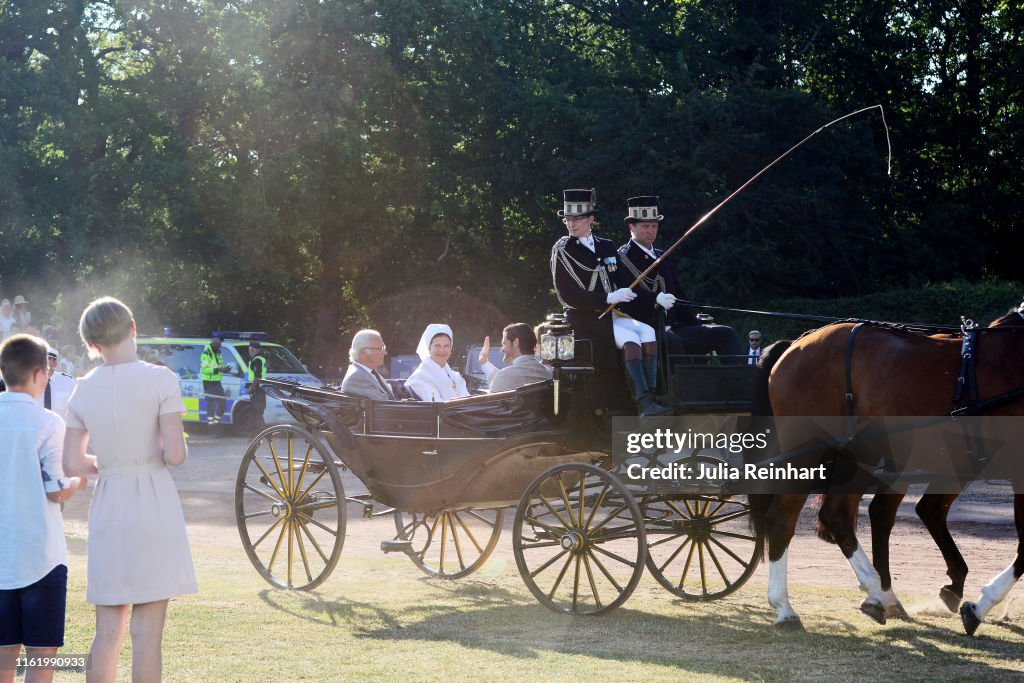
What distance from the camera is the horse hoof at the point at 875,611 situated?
741 centimetres

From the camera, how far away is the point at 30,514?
4816mm

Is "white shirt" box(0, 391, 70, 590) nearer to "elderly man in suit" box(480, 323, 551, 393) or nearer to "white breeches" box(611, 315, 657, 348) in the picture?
"white breeches" box(611, 315, 657, 348)

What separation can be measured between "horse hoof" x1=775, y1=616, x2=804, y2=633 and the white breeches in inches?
77.0

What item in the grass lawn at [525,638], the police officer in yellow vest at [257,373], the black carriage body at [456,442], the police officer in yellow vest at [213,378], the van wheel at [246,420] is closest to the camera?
the grass lawn at [525,638]

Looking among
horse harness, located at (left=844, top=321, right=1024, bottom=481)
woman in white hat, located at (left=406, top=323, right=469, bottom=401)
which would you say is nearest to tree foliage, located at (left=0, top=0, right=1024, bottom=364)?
woman in white hat, located at (left=406, top=323, right=469, bottom=401)

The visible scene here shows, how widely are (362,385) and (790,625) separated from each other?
370 cm

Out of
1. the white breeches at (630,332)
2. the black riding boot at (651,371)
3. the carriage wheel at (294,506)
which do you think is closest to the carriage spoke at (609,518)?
the black riding boot at (651,371)

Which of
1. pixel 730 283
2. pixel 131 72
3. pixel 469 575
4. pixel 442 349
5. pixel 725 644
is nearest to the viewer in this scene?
pixel 725 644

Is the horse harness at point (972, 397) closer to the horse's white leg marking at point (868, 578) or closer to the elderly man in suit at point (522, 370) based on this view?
the horse's white leg marking at point (868, 578)

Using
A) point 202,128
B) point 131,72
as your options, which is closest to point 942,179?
point 202,128

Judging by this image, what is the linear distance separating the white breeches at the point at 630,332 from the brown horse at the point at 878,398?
782 millimetres

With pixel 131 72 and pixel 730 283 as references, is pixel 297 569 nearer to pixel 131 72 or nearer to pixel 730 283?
pixel 730 283

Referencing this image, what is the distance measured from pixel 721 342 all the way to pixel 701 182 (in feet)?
65.1

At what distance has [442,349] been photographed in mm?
10305
